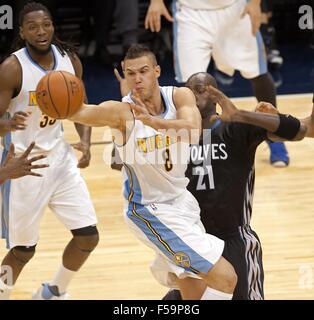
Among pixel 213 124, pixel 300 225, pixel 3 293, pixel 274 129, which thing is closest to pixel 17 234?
pixel 3 293

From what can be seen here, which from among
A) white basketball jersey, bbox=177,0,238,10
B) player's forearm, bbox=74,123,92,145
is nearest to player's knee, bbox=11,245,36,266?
player's forearm, bbox=74,123,92,145

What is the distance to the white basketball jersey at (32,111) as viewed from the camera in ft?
18.2

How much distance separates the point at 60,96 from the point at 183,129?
0.64 metres

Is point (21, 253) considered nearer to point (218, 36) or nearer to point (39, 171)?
point (39, 171)

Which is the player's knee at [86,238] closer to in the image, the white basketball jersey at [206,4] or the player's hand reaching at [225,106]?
the player's hand reaching at [225,106]

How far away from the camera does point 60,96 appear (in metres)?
4.54

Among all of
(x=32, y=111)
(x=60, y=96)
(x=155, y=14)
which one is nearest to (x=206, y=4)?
(x=155, y=14)

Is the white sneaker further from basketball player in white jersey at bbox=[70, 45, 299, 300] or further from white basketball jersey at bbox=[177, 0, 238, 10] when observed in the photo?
white basketball jersey at bbox=[177, 0, 238, 10]

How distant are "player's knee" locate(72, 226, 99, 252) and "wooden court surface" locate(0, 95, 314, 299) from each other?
411 millimetres

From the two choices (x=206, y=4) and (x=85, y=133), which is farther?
(x=206, y=4)

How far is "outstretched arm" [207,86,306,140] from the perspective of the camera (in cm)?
454

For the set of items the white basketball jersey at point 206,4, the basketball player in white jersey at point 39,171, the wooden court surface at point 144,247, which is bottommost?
the wooden court surface at point 144,247

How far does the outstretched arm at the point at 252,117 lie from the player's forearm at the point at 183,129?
19 centimetres

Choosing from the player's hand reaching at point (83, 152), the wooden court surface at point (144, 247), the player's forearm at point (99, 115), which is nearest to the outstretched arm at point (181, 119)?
the player's forearm at point (99, 115)
